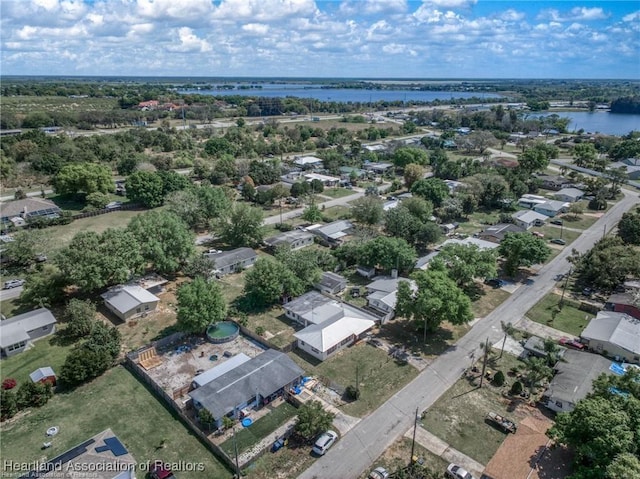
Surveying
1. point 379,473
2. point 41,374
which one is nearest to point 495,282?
point 379,473

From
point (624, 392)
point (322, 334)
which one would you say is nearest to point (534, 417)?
point (624, 392)

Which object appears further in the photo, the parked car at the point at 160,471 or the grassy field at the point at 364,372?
the grassy field at the point at 364,372

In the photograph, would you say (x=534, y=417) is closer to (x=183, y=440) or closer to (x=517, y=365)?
(x=517, y=365)

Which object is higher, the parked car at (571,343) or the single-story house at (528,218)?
the single-story house at (528,218)

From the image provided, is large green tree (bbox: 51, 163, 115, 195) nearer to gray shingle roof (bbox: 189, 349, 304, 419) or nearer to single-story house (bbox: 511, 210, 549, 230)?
gray shingle roof (bbox: 189, 349, 304, 419)

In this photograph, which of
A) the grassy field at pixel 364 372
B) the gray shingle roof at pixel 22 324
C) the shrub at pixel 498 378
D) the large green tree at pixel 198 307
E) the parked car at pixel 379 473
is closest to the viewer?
the parked car at pixel 379 473

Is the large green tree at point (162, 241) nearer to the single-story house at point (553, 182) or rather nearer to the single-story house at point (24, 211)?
the single-story house at point (24, 211)

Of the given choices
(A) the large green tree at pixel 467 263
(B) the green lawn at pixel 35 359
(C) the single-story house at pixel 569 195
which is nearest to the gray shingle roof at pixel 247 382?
(B) the green lawn at pixel 35 359

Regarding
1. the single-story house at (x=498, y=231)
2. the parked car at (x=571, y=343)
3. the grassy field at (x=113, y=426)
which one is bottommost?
the grassy field at (x=113, y=426)
